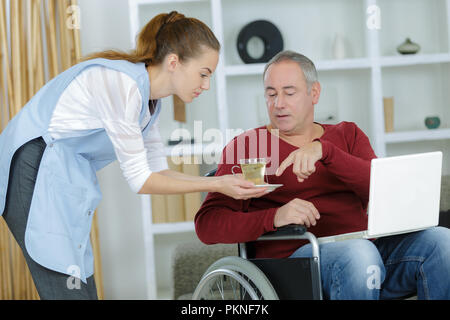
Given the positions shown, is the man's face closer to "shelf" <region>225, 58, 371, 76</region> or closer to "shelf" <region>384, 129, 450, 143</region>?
"shelf" <region>225, 58, 371, 76</region>

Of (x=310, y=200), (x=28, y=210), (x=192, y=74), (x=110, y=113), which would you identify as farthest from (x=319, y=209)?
(x=28, y=210)

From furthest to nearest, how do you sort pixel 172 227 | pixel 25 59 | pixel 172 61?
pixel 172 227
pixel 25 59
pixel 172 61

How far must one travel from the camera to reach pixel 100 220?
301cm

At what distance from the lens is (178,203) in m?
2.81

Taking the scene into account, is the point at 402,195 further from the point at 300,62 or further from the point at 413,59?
the point at 413,59

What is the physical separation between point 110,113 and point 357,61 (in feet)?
6.09

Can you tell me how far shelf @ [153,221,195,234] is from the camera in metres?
2.78

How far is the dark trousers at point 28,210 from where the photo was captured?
130 centimetres

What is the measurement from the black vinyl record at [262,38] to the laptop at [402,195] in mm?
1676

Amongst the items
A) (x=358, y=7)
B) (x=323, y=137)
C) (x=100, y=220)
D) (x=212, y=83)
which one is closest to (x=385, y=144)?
(x=358, y=7)

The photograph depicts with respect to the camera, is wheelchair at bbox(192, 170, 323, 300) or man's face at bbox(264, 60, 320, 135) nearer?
wheelchair at bbox(192, 170, 323, 300)

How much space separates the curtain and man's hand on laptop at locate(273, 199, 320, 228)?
5.07 ft

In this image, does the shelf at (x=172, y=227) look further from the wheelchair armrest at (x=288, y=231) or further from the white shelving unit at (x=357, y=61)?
the wheelchair armrest at (x=288, y=231)

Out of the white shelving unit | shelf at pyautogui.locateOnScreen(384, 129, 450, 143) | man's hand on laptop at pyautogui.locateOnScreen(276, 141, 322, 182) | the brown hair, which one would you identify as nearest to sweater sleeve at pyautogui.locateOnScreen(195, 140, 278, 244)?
man's hand on laptop at pyautogui.locateOnScreen(276, 141, 322, 182)
